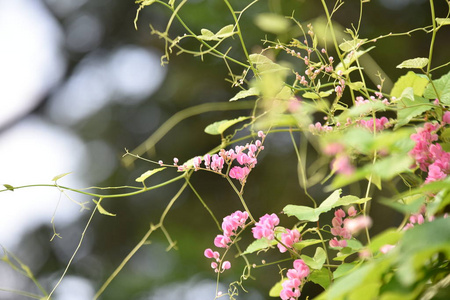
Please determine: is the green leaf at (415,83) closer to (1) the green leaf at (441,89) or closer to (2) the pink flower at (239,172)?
(1) the green leaf at (441,89)

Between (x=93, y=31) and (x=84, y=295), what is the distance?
887mm

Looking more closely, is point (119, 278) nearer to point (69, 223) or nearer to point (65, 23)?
point (69, 223)

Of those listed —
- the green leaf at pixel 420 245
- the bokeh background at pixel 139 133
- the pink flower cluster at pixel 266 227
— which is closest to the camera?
the green leaf at pixel 420 245

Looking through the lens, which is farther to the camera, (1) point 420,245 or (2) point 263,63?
(2) point 263,63

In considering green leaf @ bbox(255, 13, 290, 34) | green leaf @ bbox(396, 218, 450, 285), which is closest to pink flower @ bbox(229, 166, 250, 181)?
green leaf @ bbox(255, 13, 290, 34)

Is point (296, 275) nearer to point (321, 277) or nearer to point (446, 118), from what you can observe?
point (321, 277)

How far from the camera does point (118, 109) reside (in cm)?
182

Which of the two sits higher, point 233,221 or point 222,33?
point 222,33

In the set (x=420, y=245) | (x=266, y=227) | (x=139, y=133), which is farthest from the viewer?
(x=139, y=133)

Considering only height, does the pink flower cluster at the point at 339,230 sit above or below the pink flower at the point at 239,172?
below

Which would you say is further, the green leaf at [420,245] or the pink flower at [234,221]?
the pink flower at [234,221]

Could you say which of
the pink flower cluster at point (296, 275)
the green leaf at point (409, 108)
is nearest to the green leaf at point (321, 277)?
the pink flower cluster at point (296, 275)

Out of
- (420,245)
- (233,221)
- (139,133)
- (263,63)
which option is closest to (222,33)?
(263,63)

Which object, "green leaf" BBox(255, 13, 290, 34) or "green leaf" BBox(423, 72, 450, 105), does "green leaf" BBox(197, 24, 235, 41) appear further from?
"green leaf" BBox(423, 72, 450, 105)
